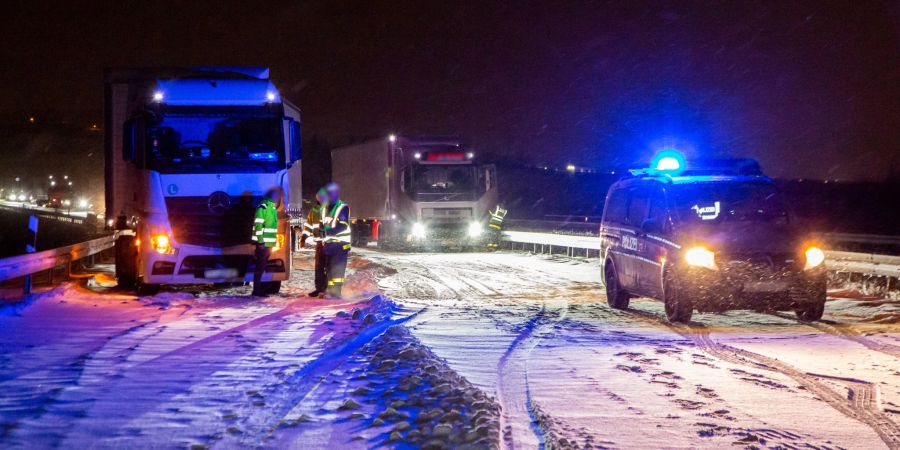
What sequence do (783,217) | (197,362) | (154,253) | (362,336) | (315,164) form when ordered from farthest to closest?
(315,164) → (154,253) → (783,217) → (362,336) → (197,362)

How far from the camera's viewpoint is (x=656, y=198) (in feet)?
41.0

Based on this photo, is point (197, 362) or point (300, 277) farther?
point (300, 277)

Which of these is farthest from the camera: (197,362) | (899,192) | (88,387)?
(899,192)

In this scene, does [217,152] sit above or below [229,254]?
above

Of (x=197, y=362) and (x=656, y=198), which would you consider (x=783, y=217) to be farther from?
(x=197, y=362)

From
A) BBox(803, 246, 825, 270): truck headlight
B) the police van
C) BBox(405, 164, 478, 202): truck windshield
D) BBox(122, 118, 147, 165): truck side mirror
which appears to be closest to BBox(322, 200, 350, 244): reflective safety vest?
BBox(122, 118, 147, 165): truck side mirror

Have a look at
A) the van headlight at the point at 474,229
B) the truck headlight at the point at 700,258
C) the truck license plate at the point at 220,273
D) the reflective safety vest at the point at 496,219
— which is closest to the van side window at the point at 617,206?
the truck headlight at the point at 700,258

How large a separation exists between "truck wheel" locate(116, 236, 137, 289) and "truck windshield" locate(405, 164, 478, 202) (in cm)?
1327

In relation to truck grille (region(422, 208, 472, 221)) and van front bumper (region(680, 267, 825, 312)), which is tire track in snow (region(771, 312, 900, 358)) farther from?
truck grille (region(422, 208, 472, 221))

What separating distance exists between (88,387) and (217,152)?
7368 mm

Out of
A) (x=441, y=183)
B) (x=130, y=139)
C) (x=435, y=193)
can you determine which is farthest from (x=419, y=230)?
(x=130, y=139)

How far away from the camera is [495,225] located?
29062mm

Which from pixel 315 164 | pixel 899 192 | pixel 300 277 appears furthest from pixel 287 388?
pixel 315 164

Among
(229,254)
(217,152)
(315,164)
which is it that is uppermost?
(315,164)
